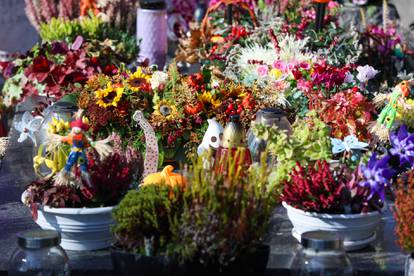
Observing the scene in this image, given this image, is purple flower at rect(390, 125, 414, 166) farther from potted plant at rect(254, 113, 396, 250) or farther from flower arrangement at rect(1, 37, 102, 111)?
flower arrangement at rect(1, 37, 102, 111)

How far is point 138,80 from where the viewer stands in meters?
4.72

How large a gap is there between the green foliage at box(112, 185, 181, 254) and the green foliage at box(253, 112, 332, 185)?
532 millimetres

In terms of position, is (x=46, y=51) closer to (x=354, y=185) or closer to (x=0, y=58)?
(x=0, y=58)

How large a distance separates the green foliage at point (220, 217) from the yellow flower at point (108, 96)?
1350 mm

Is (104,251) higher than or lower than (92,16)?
lower

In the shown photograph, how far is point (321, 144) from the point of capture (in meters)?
3.71

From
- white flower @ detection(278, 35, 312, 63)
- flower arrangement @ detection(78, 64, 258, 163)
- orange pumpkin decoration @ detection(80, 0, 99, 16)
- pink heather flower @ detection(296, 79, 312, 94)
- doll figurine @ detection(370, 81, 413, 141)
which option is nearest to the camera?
doll figurine @ detection(370, 81, 413, 141)

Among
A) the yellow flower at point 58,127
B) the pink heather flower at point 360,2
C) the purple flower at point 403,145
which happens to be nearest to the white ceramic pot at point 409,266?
the purple flower at point 403,145

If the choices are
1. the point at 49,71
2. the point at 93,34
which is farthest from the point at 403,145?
the point at 93,34

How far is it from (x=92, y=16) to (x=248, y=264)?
4.01 meters

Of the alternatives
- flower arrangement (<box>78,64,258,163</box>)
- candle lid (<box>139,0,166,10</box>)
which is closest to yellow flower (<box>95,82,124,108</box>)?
flower arrangement (<box>78,64,258,163</box>)

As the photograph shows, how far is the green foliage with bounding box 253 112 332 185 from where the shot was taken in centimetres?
366

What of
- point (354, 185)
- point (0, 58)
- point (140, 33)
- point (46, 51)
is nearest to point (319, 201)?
point (354, 185)

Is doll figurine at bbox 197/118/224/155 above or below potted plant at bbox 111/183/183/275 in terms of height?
above
